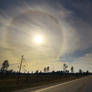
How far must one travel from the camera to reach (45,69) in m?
165

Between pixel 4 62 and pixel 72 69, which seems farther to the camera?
pixel 72 69

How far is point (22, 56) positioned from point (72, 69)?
129 meters

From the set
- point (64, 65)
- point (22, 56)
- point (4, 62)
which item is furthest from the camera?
point (64, 65)

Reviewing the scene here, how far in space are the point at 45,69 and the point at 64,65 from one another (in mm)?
56981

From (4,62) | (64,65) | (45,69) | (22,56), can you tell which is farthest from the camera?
(45,69)

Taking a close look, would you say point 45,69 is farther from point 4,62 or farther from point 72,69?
point 4,62

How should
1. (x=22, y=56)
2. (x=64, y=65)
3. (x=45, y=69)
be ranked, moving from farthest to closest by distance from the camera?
(x=45, y=69), (x=64, y=65), (x=22, y=56)

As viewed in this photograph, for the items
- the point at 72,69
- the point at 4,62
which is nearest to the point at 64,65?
the point at 4,62

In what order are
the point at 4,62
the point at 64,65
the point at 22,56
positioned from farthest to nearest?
the point at 64,65, the point at 4,62, the point at 22,56

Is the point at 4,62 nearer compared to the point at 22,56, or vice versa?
the point at 22,56

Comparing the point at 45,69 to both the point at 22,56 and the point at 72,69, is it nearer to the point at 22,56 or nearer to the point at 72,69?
the point at 72,69

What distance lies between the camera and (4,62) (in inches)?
4122

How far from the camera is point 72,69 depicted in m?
169

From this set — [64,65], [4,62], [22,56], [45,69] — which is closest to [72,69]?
[45,69]
